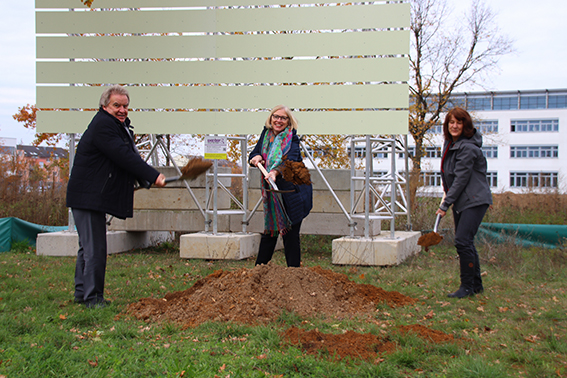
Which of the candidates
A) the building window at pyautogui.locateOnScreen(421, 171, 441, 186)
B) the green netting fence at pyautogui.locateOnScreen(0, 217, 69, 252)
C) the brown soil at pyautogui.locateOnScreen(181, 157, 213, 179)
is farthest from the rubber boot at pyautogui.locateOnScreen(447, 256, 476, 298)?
the building window at pyautogui.locateOnScreen(421, 171, 441, 186)

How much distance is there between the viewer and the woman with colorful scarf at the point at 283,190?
17.5ft

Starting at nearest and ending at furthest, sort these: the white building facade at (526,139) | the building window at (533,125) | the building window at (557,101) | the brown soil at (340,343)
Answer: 1. the brown soil at (340,343)
2. the white building facade at (526,139)
3. the building window at (533,125)
4. the building window at (557,101)

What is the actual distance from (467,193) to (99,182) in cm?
355

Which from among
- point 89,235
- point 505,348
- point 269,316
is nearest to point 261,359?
point 269,316

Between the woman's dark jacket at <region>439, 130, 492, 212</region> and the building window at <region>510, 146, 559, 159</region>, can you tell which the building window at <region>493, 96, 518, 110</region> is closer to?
the building window at <region>510, 146, 559, 159</region>

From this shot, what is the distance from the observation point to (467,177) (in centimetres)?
500

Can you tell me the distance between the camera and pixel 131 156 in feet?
14.7

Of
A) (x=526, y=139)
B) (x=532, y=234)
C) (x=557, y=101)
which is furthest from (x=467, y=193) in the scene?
(x=557, y=101)

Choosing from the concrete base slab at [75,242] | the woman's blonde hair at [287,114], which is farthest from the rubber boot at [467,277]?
the concrete base slab at [75,242]

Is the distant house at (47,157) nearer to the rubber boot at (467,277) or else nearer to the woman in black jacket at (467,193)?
the woman in black jacket at (467,193)

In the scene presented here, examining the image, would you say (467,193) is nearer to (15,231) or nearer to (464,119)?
(464,119)

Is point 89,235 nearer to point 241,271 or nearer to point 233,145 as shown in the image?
point 241,271

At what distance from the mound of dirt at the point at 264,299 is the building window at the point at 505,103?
60.2 m

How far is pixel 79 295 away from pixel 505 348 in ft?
11.8
